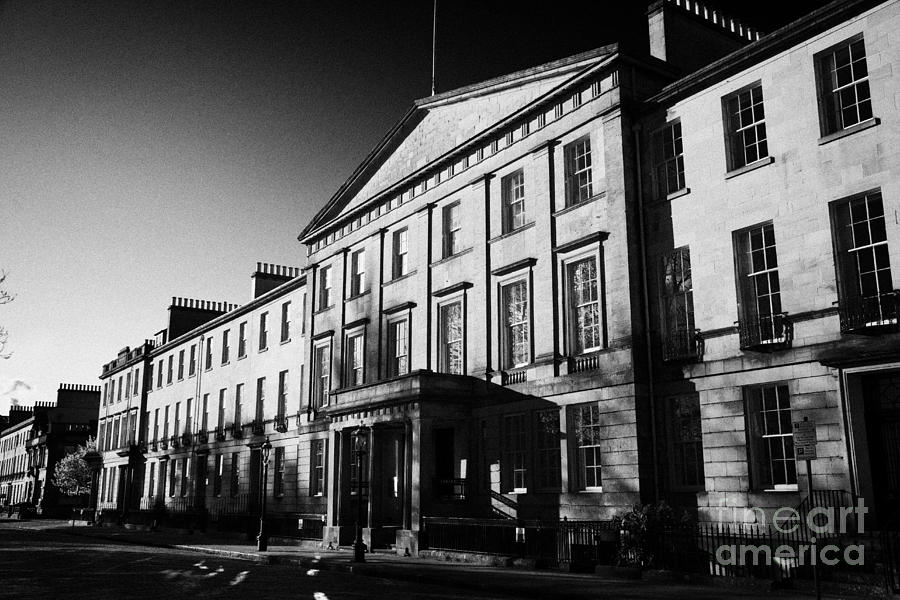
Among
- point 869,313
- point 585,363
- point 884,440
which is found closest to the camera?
point 884,440

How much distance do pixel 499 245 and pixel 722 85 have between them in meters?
8.55

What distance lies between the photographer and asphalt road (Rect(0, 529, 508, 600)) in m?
14.8

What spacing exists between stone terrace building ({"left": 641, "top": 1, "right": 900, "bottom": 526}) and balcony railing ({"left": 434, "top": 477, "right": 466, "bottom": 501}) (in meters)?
7.24

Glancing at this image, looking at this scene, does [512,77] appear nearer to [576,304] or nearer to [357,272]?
[576,304]

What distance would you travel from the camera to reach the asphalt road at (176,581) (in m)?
14.8

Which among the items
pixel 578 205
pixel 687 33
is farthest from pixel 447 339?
pixel 687 33

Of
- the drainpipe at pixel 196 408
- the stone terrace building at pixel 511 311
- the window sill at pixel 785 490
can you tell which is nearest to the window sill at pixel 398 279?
the stone terrace building at pixel 511 311

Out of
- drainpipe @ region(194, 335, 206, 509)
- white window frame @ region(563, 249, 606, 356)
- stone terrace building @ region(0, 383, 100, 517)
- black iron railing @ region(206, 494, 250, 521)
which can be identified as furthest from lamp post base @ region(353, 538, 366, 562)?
stone terrace building @ region(0, 383, 100, 517)

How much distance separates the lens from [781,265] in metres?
18.6

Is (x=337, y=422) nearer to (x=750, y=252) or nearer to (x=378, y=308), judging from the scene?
(x=378, y=308)

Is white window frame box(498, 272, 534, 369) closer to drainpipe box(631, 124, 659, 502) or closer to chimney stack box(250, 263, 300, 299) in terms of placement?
drainpipe box(631, 124, 659, 502)

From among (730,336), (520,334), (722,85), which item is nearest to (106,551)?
(520,334)

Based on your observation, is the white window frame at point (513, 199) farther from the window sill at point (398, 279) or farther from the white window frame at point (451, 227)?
the window sill at point (398, 279)

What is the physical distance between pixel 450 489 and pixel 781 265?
40.6 feet
